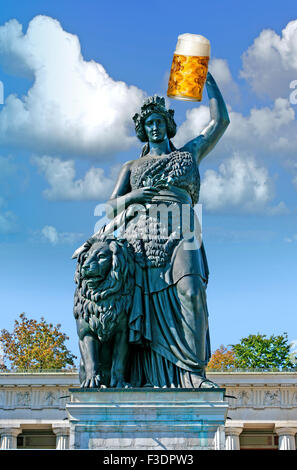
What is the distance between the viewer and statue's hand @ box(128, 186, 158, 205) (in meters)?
13.8

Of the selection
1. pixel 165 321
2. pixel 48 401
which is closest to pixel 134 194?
pixel 165 321

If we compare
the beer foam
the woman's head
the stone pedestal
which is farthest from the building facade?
the stone pedestal

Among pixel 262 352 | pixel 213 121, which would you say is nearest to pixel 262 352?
pixel 262 352

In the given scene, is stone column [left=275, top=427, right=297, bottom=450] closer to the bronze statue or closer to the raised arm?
the raised arm

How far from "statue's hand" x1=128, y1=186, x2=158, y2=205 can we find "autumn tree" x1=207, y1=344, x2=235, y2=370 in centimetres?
6297

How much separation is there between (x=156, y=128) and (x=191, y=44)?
164 cm

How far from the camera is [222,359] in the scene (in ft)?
258

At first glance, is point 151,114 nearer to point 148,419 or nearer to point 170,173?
point 170,173

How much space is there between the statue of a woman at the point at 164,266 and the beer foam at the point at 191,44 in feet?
3.43

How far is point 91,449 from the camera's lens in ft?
38.3

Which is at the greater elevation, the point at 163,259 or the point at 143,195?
the point at 143,195

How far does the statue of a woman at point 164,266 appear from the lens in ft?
42.2
